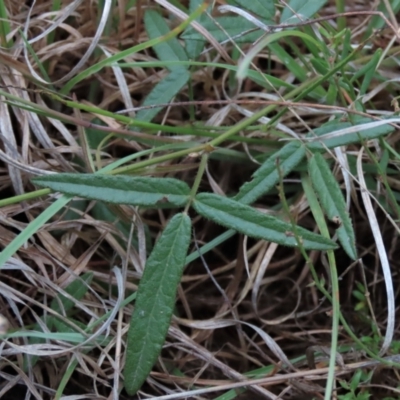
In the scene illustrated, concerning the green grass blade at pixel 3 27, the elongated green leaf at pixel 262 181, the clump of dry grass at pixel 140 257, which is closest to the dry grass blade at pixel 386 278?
the clump of dry grass at pixel 140 257

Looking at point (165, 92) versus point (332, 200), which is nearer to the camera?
point (332, 200)

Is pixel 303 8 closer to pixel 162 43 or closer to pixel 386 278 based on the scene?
pixel 162 43

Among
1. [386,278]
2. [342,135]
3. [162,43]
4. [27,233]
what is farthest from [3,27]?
[386,278]

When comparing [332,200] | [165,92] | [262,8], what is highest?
[262,8]

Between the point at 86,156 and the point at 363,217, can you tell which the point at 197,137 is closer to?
the point at 86,156

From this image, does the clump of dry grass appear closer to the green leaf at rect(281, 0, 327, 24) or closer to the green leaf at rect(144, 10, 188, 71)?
the green leaf at rect(144, 10, 188, 71)

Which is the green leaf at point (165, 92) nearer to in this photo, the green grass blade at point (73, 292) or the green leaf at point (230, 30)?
the green leaf at point (230, 30)

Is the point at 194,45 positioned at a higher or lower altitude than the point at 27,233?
higher

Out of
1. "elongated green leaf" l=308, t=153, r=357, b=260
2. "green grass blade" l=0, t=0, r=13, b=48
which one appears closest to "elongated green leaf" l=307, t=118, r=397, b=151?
"elongated green leaf" l=308, t=153, r=357, b=260
